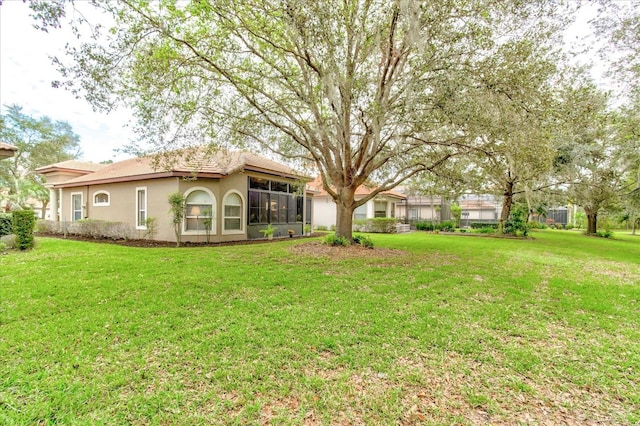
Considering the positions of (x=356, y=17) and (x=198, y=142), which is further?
(x=198, y=142)

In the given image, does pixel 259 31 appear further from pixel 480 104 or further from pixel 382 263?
pixel 382 263

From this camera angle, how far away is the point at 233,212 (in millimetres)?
12633

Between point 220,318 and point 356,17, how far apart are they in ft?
23.6

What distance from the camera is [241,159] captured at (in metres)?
13.0

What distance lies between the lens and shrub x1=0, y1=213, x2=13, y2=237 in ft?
32.3

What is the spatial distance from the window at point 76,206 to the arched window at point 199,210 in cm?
859

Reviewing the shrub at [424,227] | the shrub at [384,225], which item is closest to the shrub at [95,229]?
the shrub at [384,225]

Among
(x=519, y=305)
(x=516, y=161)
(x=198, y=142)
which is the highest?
(x=198, y=142)

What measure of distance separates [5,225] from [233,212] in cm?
770

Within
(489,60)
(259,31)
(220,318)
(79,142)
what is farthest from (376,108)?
(79,142)

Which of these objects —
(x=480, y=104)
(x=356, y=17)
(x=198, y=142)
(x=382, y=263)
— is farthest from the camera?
(x=198, y=142)

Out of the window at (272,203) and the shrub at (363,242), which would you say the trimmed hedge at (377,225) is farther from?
the shrub at (363,242)

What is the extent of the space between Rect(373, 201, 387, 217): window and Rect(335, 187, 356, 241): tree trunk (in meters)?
13.3

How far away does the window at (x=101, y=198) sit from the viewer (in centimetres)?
1411
